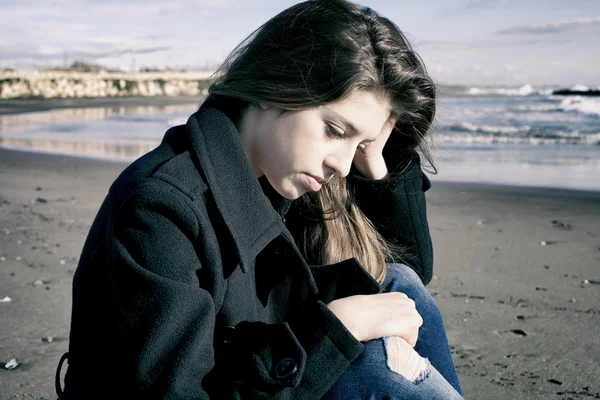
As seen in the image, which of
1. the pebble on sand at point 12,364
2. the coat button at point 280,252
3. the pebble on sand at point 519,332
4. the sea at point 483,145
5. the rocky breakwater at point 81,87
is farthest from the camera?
the rocky breakwater at point 81,87

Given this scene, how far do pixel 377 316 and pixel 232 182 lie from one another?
0.54 metres

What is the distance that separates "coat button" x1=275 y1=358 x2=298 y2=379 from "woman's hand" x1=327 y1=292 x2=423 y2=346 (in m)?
0.23

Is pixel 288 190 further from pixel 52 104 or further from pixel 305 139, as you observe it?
pixel 52 104

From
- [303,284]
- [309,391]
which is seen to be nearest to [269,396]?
[309,391]

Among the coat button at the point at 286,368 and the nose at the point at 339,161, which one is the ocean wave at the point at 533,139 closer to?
the nose at the point at 339,161

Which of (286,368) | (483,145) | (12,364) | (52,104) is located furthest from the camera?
(52,104)

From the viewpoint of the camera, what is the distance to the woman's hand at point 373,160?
2650 millimetres

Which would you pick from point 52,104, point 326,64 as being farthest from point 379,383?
point 52,104

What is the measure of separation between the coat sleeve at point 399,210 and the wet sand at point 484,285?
695mm

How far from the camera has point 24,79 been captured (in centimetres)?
4438

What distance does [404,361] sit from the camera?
1826mm

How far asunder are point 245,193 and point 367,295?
1.52 feet

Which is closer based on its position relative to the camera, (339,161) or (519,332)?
(339,161)

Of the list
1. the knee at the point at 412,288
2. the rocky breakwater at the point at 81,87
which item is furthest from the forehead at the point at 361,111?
the rocky breakwater at the point at 81,87
